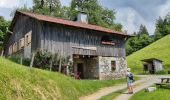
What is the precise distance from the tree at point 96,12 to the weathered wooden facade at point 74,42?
23.7 m

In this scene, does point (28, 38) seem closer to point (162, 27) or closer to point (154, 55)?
point (154, 55)

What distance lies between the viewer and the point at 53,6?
58.7 m

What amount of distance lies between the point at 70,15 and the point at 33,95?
48400mm

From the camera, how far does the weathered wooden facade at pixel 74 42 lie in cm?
2717

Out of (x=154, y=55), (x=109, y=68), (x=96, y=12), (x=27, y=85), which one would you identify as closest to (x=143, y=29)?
(x=154, y=55)

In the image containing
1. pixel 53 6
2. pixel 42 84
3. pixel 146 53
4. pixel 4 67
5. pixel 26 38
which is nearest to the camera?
pixel 4 67

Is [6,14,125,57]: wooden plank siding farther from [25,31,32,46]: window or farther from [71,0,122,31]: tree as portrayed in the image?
[71,0,122,31]: tree

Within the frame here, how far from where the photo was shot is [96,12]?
58.8 m

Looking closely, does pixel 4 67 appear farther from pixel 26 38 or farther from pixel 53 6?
pixel 53 6

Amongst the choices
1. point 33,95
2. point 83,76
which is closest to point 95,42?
point 83,76

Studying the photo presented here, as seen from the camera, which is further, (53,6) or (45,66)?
(53,6)

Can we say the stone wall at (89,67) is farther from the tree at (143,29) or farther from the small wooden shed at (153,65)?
the tree at (143,29)

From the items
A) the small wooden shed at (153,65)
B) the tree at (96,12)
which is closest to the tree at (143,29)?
the tree at (96,12)

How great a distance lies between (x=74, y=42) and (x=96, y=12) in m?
30.9
